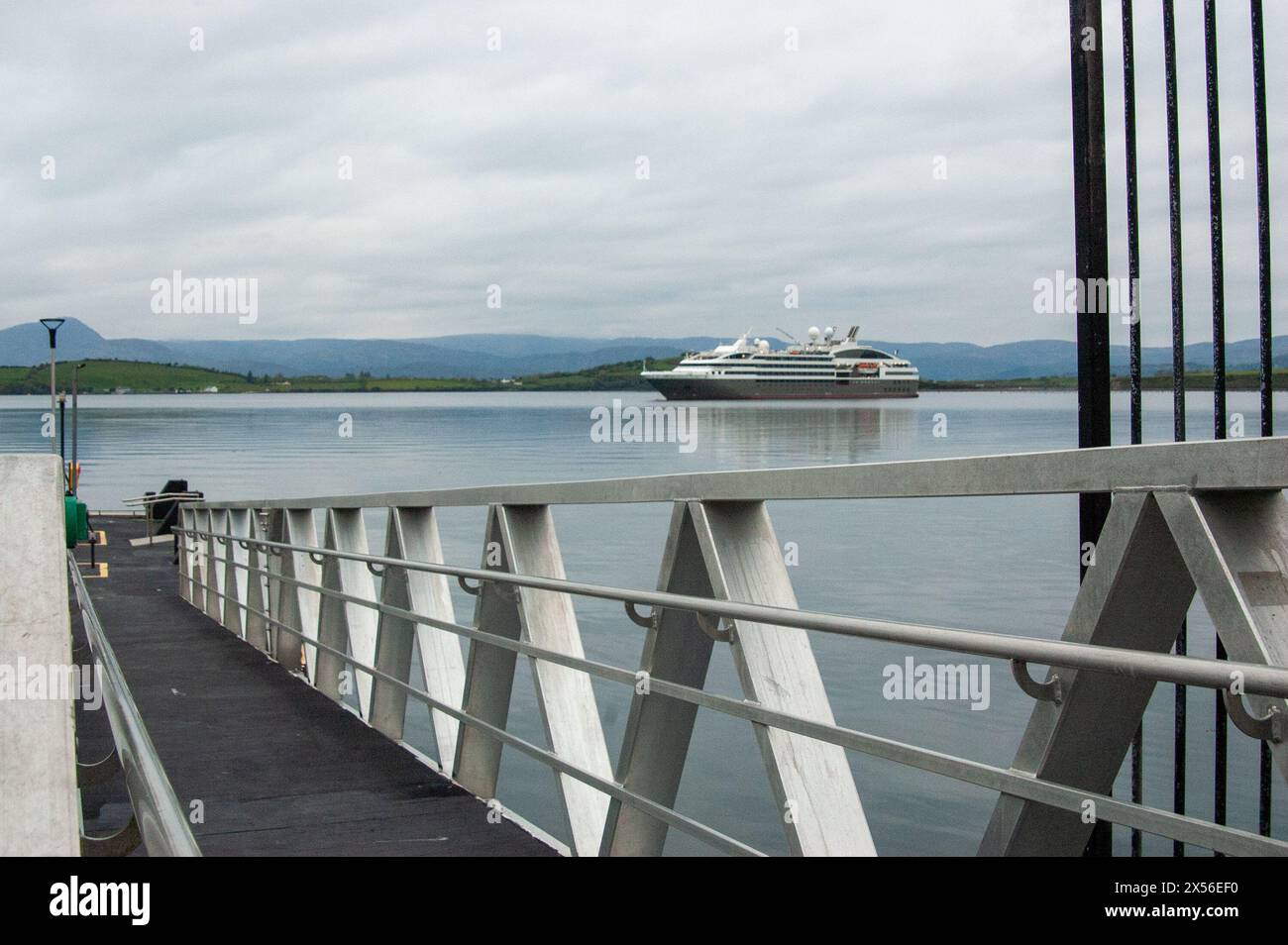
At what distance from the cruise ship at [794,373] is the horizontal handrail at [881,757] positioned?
101 metres

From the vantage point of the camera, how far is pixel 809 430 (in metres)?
97.8

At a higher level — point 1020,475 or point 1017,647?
point 1020,475

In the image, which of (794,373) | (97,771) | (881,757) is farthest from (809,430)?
(97,771)

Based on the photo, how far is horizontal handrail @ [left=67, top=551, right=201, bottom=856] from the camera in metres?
1.41

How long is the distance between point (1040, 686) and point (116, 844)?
4.22ft

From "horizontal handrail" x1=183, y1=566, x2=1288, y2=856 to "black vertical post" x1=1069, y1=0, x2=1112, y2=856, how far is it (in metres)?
1.23

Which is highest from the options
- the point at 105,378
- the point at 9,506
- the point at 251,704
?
the point at 105,378

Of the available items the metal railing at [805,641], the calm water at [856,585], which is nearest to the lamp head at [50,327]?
the calm water at [856,585]

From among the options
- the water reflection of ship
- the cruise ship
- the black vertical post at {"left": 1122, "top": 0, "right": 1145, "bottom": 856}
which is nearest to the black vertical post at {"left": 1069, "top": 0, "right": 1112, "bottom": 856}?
the black vertical post at {"left": 1122, "top": 0, "right": 1145, "bottom": 856}

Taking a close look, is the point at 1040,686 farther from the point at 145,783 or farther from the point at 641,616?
the point at 641,616
